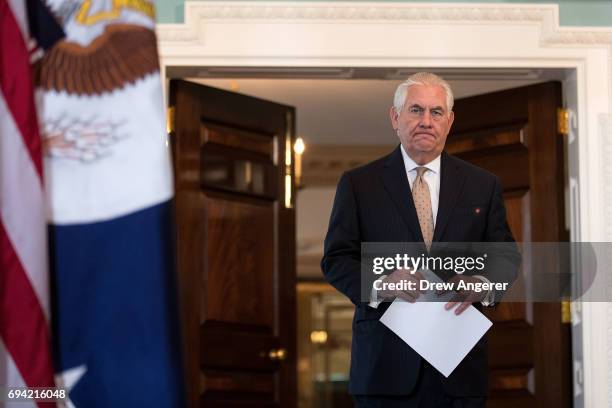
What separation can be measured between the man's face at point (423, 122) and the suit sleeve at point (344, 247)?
0.21 metres

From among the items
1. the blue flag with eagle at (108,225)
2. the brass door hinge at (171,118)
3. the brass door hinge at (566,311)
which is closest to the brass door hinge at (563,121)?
the brass door hinge at (566,311)

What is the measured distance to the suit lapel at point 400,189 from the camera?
3.12 metres

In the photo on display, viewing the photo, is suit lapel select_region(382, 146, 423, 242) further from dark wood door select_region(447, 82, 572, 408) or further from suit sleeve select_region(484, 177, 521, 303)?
dark wood door select_region(447, 82, 572, 408)

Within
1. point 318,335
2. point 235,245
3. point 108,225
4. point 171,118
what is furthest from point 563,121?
point 318,335

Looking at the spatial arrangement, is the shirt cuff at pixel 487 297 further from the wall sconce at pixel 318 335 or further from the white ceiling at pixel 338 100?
the wall sconce at pixel 318 335

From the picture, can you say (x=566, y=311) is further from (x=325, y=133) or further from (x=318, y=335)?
(x=318, y=335)

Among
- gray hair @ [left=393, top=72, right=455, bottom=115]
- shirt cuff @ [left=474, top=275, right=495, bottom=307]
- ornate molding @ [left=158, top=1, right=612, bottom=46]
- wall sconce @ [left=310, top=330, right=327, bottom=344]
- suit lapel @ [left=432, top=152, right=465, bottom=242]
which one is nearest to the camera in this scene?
shirt cuff @ [left=474, top=275, right=495, bottom=307]

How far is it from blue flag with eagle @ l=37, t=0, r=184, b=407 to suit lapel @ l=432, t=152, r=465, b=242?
1516 mm

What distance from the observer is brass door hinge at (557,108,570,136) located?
18.2 feet

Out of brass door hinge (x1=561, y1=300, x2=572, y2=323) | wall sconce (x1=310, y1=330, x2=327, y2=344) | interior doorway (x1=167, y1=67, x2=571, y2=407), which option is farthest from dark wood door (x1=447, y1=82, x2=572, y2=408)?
wall sconce (x1=310, y1=330, x2=327, y2=344)

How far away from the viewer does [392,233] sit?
3.11 m

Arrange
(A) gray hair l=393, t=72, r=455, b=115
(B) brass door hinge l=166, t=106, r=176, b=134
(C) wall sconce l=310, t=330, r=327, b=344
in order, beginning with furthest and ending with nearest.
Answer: (C) wall sconce l=310, t=330, r=327, b=344 → (B) brass door hinge l=166, t=106, r=176, b=134 → (A) gray hair l=393, t=72, r=455, b=115

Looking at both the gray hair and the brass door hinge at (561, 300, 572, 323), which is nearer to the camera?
the gray hair

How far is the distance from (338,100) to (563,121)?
360 centimetres
